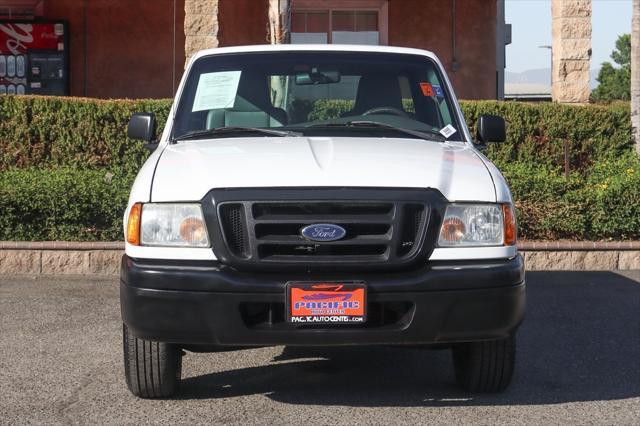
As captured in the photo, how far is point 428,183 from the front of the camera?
545cm

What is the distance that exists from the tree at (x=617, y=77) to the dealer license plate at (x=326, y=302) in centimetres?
5080

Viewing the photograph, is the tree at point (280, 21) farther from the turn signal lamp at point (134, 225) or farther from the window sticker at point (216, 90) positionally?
the turn signal lamp at point (134, 225)

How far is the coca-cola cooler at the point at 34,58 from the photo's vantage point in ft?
65.5

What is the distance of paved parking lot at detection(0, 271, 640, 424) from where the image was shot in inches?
225

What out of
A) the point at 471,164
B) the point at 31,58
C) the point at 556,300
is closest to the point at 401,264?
the point at 471,164

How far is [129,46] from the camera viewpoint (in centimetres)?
2002

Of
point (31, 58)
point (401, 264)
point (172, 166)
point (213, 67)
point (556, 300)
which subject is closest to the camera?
point (401, 264)

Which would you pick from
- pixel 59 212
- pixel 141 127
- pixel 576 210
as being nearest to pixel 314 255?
pixel 141 127

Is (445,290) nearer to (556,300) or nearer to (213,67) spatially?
(213,67)

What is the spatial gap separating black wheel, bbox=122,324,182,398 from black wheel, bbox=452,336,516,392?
1457 millimetres

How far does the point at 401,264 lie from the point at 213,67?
2347 millimetres

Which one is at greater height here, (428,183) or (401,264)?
(428,183)

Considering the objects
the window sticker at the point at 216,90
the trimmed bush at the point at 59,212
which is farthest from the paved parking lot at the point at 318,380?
the trimmed bush at the point at 59,212

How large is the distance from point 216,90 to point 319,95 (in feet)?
2.04
